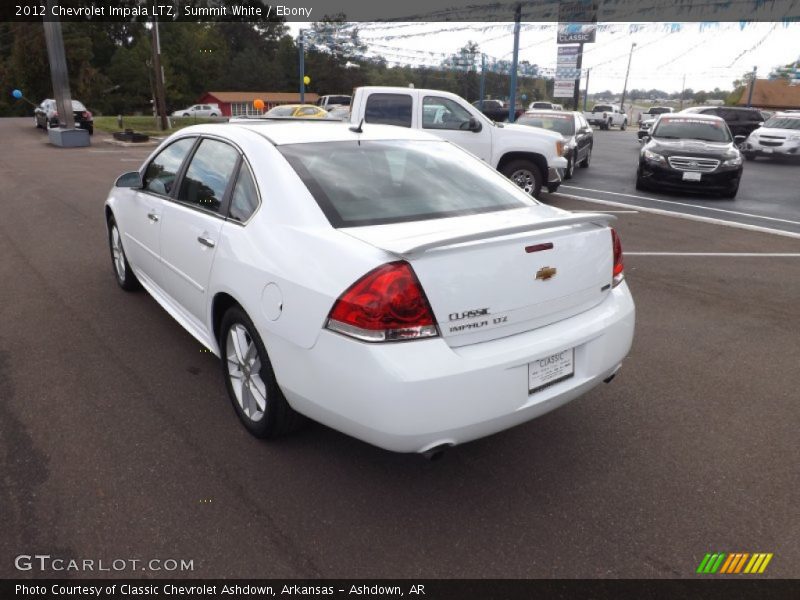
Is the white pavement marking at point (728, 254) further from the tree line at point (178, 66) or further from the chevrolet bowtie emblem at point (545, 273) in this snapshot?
the tree line at point (178, 66)

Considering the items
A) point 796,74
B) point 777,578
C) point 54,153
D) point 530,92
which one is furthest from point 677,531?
point 530,92

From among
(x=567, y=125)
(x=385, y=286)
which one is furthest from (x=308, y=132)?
(x=567, y=125)

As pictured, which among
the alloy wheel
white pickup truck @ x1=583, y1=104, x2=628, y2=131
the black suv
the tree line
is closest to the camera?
the alloy wheel

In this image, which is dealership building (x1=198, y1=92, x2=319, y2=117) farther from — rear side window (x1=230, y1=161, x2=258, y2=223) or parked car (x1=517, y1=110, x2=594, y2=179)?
rear side window (x1=230, y1=161, x2=258, y2=223)

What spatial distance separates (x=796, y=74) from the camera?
1833 inches

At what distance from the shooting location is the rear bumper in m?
2.52

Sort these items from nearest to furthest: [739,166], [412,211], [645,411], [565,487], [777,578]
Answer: [777,578] → [565,487] → [412,211] → [645,411] → [739,166]

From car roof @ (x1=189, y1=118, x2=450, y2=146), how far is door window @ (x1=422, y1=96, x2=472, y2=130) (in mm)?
6967

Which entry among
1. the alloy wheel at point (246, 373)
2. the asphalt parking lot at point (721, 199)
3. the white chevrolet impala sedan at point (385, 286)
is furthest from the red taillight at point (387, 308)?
the asphalt parking lot at point (721, 199)

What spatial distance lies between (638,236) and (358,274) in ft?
23.9

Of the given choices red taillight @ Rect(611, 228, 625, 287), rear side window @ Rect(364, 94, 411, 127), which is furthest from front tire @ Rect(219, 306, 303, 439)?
rear side window @ Rect(364, 94, 411, 127)

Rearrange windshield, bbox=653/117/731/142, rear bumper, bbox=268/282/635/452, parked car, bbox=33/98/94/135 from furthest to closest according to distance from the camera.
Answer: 1. parked car, bbox=33/98/94/135
2. windshield, bbox=653/117/731/142
3. rear bumper, bbox=268/282/635/452

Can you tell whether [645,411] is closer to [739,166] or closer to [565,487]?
[565,487]

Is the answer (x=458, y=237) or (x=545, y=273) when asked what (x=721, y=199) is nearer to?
(x=545, y=273)
